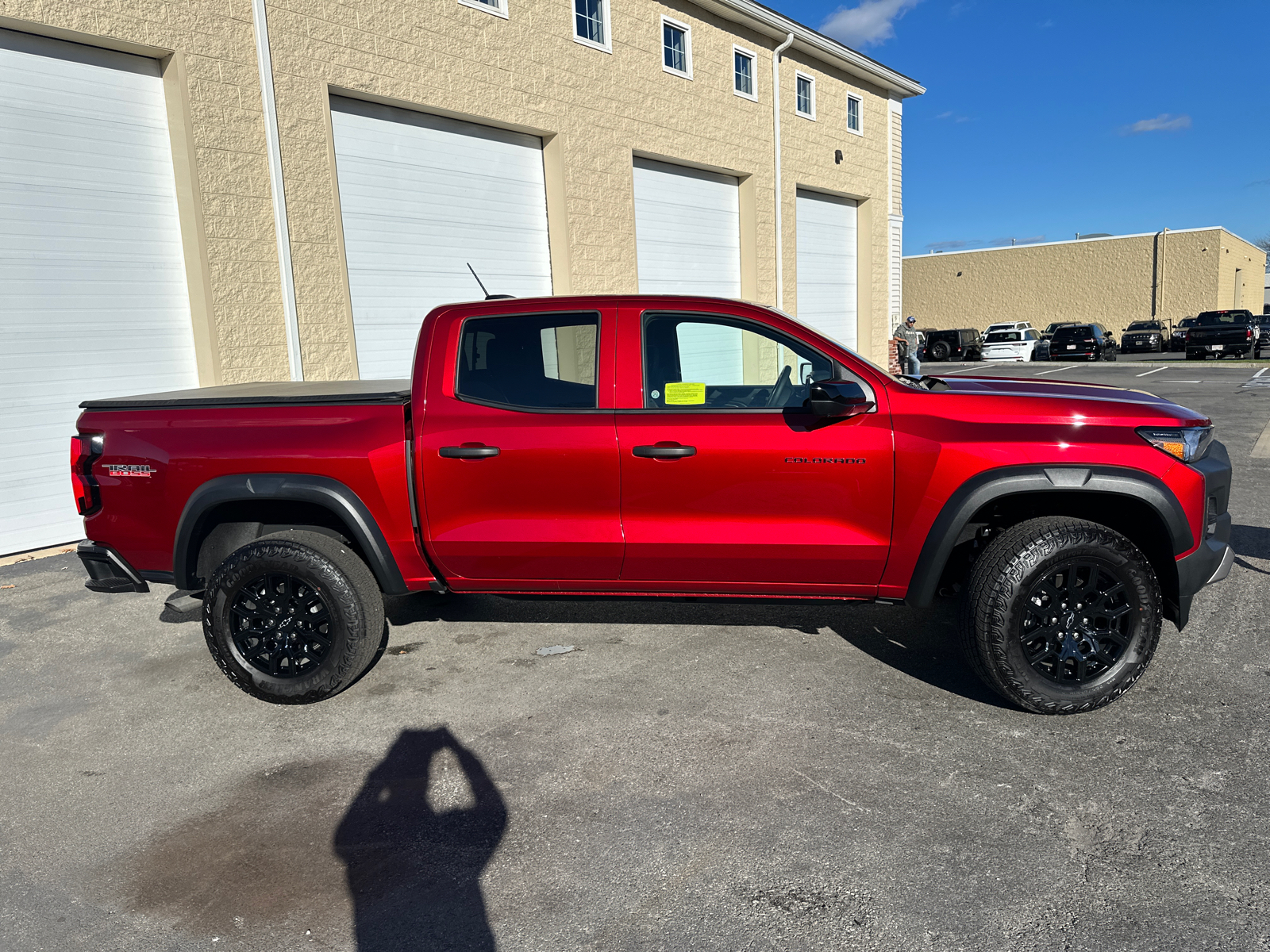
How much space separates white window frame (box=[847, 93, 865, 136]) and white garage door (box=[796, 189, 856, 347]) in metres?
1.45

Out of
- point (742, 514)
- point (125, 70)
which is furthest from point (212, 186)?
point (742, 514)

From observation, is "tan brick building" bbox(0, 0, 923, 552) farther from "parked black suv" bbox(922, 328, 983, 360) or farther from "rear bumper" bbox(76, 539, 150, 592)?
"parked black suv" bbox(922, 328, 983, 360)

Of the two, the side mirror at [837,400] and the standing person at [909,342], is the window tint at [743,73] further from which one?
the side mirror at [837,400]

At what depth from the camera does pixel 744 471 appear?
3744 mm

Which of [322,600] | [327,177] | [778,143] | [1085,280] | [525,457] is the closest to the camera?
[525,457]

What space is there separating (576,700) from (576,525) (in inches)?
32.8

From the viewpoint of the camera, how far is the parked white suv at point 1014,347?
33750mm

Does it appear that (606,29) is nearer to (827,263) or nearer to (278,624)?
(827,263)

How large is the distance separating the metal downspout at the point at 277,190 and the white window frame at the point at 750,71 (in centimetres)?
873

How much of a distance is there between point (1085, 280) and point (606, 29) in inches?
1740

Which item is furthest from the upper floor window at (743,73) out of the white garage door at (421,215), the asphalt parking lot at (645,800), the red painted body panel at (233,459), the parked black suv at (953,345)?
the parked black suv at (953,345)

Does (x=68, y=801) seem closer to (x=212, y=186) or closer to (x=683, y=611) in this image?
(x=683, y=611)

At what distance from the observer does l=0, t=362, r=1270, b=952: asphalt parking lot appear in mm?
2471

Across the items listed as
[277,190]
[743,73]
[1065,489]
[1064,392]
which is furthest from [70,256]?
[743,73]
